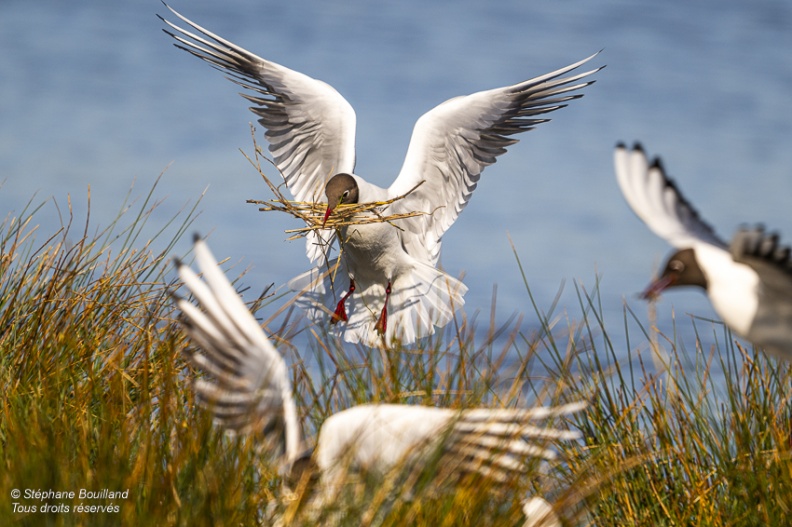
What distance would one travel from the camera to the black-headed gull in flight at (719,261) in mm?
3125

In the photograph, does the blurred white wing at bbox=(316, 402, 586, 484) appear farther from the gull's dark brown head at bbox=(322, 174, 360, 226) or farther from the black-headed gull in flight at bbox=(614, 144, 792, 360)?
the gull's dark brown head at bbox=(322, 174, 360, 226)

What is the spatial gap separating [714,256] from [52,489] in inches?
79.7

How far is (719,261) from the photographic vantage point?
330 cm

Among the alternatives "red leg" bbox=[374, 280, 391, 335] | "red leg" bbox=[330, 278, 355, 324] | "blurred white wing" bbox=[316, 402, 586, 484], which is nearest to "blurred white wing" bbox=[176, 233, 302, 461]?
"blurred white wing" bbox=[316, 402, 586, 484]

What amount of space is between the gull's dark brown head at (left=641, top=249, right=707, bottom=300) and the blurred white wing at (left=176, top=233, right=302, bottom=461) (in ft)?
3.95

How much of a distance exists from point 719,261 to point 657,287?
0.21 m

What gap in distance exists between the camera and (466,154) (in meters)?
6.54

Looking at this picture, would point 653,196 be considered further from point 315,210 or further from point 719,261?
point 315,210

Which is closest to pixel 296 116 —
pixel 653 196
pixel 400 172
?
pixel 400 172

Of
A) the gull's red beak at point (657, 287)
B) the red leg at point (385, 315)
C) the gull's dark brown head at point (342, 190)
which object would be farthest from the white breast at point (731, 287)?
the red leg at point (385, 315)

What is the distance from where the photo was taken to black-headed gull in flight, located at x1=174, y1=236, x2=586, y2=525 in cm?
296

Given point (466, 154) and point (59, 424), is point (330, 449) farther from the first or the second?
point (466, 154)

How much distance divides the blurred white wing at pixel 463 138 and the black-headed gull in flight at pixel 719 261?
291 centimetres

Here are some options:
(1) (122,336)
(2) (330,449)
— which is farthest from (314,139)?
(2) (330,449)
